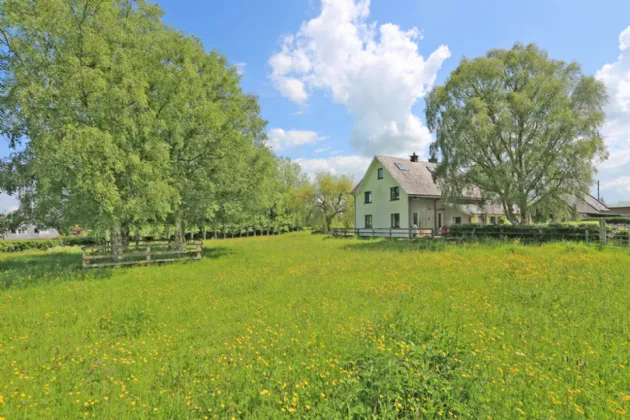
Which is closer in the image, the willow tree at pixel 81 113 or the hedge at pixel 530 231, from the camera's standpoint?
the willow tree at pixel 81 113

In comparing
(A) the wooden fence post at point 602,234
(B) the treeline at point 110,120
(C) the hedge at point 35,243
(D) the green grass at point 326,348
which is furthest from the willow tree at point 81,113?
(A) the wooden fence post at point 602,234

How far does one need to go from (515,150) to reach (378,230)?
47.9ft

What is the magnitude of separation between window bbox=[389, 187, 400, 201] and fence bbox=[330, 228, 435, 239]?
3392mm

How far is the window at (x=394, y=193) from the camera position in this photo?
3126 centimetres

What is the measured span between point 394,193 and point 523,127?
12805 millimetres

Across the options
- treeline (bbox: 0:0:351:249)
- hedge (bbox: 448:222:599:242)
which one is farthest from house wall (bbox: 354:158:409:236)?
treeline (bbox: 0:0:351:249)

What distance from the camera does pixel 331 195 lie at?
48.7m

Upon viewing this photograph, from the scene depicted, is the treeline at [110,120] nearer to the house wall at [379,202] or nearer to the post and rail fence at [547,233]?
the post and rail fence at [547,233]

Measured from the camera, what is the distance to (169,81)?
15812mm

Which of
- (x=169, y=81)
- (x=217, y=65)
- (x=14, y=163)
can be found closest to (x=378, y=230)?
(x=217, y=65)

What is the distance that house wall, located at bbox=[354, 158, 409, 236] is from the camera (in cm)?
3056

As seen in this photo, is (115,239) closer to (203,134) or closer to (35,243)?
(203,134)

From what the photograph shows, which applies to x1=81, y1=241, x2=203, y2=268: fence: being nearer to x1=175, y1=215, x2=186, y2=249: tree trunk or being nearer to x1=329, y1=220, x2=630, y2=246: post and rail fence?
x1=175, y1=215, x2=186, y2=249: tree trunk

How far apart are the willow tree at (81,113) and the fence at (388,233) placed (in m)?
20.0
